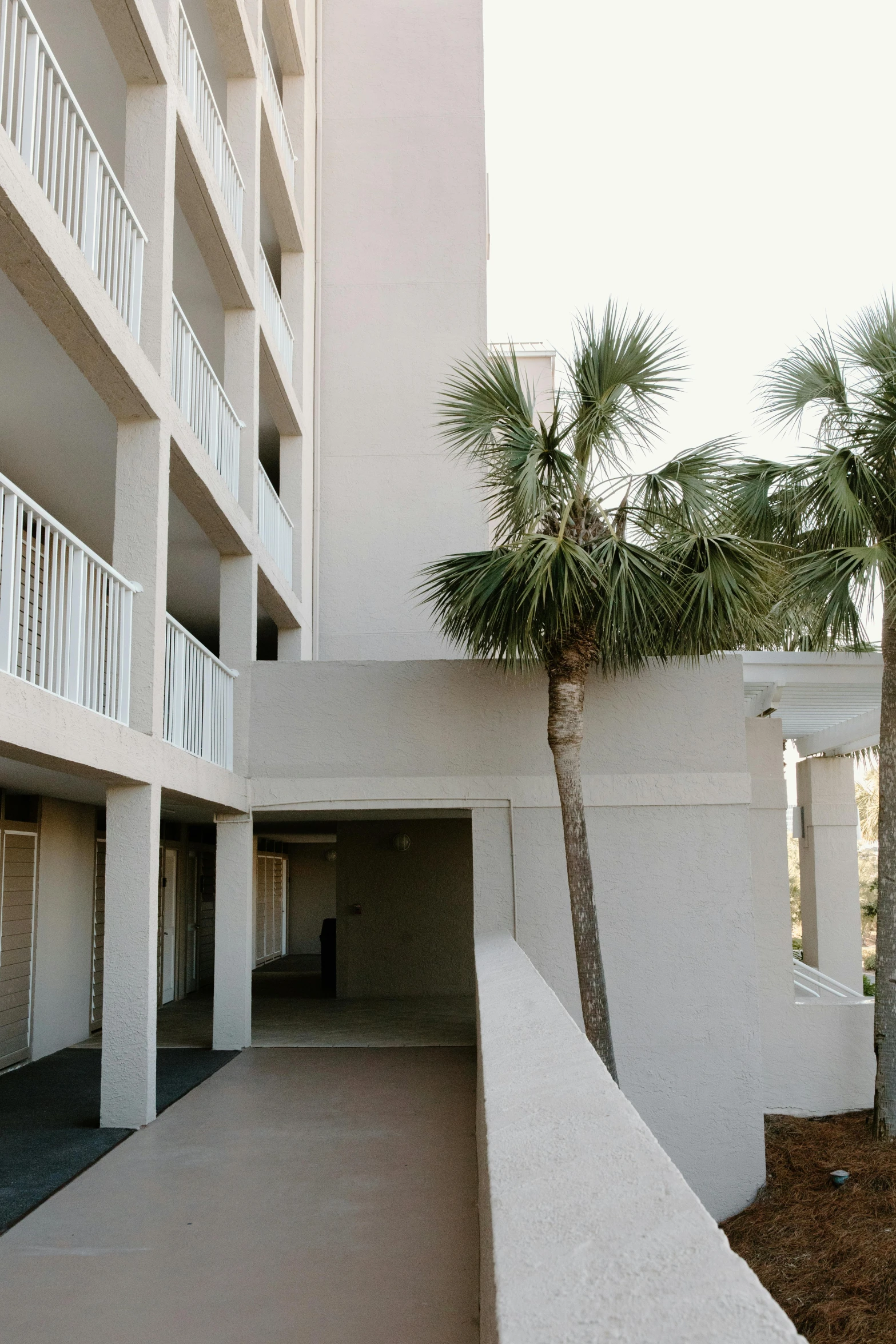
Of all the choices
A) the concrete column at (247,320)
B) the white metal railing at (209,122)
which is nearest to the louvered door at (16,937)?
the concrete column at (247,320)

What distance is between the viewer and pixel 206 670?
977 centimetres

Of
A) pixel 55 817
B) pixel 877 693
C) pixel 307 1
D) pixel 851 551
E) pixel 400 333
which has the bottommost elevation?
pixel 55 817

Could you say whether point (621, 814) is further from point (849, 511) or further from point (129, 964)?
point (129, 964)

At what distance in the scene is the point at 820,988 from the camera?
41.8ft

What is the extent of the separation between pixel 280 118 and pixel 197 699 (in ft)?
24.9

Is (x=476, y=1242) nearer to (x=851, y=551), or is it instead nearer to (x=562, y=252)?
(x=851, y=551)

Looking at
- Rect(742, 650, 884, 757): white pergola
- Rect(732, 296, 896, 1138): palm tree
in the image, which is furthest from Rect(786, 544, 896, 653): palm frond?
Rect(742, 650, 884, 757): white pergola

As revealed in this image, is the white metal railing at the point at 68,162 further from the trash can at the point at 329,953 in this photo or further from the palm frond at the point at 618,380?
the trash can at the point at 329,953

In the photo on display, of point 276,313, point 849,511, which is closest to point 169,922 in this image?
point 276,313

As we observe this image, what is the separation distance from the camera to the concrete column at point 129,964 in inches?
279

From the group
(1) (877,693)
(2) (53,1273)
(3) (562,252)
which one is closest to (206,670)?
(2) (53,1273)

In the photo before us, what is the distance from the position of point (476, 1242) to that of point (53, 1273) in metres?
1.78

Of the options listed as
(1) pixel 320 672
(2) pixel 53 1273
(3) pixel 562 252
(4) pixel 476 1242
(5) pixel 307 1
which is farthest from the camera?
(3) pixel 562 252

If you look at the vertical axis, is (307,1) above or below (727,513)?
above
